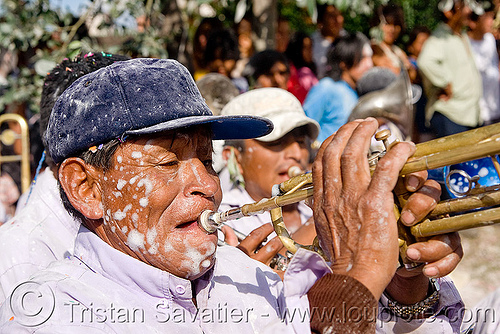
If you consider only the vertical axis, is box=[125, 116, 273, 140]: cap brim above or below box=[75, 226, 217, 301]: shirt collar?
above

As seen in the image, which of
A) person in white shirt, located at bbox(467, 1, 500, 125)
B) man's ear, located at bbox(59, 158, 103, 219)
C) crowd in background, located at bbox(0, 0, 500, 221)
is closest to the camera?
man's ear, located at bbox(59, 158, 103, 219)

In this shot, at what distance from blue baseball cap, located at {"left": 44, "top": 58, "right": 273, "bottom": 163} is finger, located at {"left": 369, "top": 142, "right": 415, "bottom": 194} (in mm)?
560

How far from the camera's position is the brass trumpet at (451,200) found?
151cm

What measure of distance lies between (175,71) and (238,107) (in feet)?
5.96

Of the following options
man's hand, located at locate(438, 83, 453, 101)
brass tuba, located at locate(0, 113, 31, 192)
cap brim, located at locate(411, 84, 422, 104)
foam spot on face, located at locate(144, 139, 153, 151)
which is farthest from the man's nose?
man's hand, located at locate(438, 83, 453, 101)

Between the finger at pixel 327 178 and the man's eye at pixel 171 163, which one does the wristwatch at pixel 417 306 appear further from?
the man's eye at pixel 171 163

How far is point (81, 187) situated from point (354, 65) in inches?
186

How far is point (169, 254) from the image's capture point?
178 centimetres

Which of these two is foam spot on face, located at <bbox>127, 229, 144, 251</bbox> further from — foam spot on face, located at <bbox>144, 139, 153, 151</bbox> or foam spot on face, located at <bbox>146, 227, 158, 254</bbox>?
foam spot on face, located at <bbox>144, 139, 153, 151</bbox>

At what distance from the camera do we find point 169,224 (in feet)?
5.89

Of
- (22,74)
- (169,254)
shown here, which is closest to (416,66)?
(22,74)

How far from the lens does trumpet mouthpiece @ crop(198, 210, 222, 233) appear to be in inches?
70.3

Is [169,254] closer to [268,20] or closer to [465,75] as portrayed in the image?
[268,20]

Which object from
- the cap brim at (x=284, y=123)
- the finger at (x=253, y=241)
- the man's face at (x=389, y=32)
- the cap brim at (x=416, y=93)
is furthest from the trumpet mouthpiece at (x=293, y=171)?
the man's face at (x=389, y=32)
